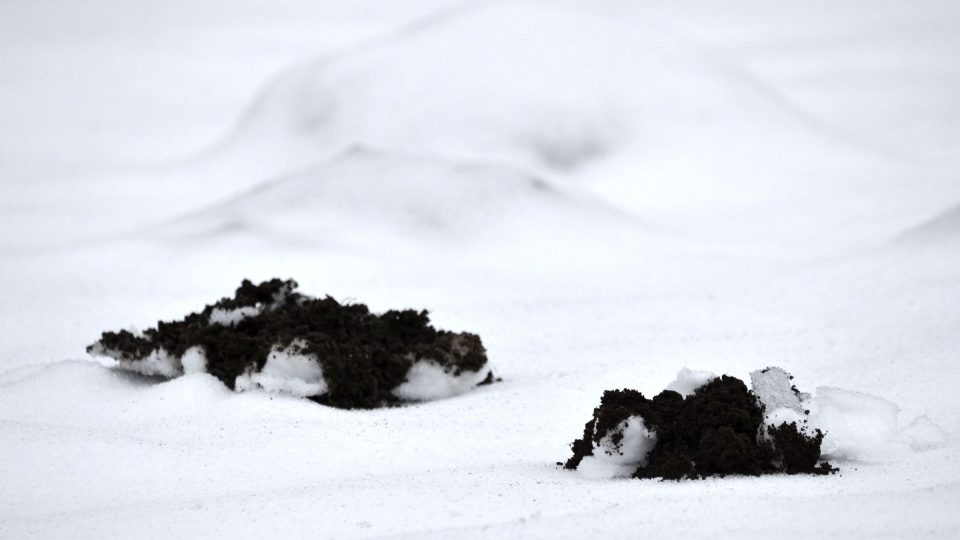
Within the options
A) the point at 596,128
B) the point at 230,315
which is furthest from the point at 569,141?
the point at 230,315

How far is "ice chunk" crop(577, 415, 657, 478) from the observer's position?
4008 mm

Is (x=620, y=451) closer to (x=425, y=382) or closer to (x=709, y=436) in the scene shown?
(x=709, y=436)

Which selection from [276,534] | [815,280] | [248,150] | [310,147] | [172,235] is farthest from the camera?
[248,150]

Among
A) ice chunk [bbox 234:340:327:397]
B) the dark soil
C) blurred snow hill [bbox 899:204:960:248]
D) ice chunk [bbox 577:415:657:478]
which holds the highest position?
blurred snow hill [bbox 899:204:960:248]

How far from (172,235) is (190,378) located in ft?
17.1

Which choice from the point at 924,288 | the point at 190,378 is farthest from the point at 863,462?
the point at 924,288

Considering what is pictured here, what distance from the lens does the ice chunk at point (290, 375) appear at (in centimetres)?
526

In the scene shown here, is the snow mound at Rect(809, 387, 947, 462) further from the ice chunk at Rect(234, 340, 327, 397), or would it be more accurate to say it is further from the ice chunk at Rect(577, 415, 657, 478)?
the ice chunk at Rect(234, 340, 327, 397)

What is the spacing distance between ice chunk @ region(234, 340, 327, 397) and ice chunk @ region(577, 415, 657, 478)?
1622mm

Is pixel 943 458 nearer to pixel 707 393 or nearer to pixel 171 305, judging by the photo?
pixel 707 393

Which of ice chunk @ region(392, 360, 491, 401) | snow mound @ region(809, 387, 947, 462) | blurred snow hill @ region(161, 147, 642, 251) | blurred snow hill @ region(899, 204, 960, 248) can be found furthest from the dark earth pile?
blurred snow hill @ region(161, 147, 642, 251)

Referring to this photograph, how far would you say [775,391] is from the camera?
4188mm

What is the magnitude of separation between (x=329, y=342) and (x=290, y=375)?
228 millimetres

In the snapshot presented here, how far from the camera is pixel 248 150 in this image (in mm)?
15406
